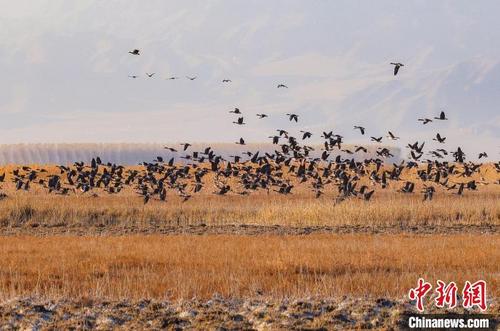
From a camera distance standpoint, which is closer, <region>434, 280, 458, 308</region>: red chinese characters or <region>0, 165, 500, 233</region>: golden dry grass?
<region>434, 280, 458, 308</region>: red chinese characters

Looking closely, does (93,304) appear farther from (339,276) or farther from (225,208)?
(225,208)

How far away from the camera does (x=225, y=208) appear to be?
4531cm

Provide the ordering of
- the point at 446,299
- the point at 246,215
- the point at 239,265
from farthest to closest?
1. the point at 246,215
2. the point at 239,265
3. the point at 446,299

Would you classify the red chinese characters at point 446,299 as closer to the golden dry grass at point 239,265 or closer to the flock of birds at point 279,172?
the golden dry grass at point 239,265

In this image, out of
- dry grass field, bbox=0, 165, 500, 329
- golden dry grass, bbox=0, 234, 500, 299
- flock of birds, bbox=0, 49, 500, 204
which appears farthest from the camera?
flock of birds, bbox=0, 49, 500, 204

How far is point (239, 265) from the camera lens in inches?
979

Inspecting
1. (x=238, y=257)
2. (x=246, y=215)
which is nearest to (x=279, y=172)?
(x=246, y=215)

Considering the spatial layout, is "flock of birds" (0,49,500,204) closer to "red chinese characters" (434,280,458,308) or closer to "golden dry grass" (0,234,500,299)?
"golden dry grass" (0,234,500,299)

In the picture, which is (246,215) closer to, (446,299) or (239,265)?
(239,265)

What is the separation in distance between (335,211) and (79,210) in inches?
465

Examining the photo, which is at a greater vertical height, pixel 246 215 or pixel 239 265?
pixel 246 215

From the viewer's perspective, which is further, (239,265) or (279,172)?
(279,172)

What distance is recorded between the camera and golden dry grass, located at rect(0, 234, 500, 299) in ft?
66.1

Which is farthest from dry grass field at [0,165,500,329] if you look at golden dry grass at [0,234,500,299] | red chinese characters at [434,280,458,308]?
red chinese characters at [434,280,458,308]
